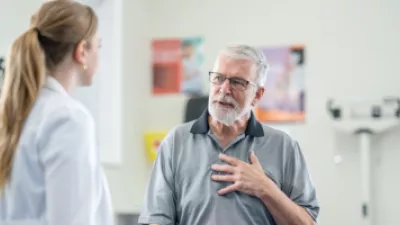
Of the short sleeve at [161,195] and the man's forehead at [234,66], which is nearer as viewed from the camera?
the short sleeve at [161,195]

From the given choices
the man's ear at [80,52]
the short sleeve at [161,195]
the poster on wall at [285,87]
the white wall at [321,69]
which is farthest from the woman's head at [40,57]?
the poster on wall at [285,87]

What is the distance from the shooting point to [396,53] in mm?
3465

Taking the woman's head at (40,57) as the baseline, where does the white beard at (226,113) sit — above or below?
below

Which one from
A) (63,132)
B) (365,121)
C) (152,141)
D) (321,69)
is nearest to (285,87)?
(321,69)

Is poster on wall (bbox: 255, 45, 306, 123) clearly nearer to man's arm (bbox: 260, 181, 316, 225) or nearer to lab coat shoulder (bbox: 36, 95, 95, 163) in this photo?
man's arm (bbox: 260, 181, 316, 225)

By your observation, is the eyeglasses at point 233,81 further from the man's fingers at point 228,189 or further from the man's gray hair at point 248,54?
the man's fingers at point 228,189

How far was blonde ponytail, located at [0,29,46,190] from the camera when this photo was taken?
1282 millimetres

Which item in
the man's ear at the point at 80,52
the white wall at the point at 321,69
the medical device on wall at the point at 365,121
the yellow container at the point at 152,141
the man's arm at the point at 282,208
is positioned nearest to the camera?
the man's ear at the point at 80,52

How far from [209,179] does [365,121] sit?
1.89m

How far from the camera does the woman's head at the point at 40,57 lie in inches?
51.1

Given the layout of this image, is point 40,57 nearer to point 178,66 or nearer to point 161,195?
point 161,195

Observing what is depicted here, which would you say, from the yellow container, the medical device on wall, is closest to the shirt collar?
the medical device on wall

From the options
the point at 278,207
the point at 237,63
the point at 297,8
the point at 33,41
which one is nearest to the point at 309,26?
the point at 297,8

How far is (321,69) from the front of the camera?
3.60 metres
